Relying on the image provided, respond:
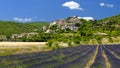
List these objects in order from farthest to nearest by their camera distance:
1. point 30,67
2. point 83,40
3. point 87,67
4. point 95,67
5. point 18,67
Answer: point 83,40 → point 87,67 → point 95,67 → point 30,67 → point 18,67

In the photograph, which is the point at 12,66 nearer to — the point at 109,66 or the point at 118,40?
the point at 109,66

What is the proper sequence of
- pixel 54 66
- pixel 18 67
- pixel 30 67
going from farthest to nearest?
Result: pixel 54 66, pixel 30 67, pixel 18 67

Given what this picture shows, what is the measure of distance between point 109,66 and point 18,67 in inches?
513

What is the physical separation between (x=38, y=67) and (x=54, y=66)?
88.6 inches

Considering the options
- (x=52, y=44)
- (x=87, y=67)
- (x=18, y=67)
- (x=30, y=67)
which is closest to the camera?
(x=18, y=67)

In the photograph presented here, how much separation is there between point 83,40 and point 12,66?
165073mm

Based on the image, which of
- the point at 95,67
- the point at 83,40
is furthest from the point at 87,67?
the point at 83,40

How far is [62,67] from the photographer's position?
27766mm

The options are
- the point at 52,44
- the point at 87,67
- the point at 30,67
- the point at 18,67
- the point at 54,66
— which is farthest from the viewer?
the point at 52,44

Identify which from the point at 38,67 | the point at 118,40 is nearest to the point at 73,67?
the point at 38,67

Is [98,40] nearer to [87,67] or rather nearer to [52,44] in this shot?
[52,44]

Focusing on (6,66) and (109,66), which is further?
(109,66)

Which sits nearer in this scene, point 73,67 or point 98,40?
point 73,67

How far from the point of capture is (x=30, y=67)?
80.6 ft
